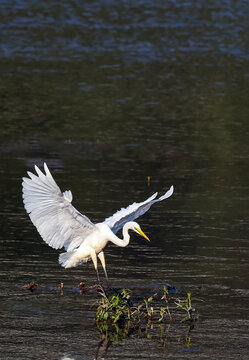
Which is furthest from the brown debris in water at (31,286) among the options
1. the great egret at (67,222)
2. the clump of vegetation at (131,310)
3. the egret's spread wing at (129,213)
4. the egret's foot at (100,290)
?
the egret's spread wing at (129,213)

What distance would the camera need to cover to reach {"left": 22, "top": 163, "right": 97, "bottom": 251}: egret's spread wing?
9.82m

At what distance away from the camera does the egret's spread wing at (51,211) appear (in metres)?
9.82

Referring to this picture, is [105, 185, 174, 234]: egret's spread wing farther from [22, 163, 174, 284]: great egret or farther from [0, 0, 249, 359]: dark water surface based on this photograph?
[0, 0, 249, 359]: dark water surface

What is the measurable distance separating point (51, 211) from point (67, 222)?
11.5 inches

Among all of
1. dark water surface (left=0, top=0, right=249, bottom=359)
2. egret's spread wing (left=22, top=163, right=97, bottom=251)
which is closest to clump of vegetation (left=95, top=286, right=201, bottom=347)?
dark water surface (left=0, top=0, right=249, bottom=359)

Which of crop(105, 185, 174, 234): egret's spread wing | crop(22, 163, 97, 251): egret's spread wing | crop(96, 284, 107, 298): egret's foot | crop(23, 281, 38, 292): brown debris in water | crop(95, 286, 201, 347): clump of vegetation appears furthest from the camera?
crop(105, 185, 174, 234): egret's spread wing

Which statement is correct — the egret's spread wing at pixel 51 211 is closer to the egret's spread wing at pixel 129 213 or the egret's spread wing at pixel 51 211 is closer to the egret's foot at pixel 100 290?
the egret's spread wing at pixel 129 213

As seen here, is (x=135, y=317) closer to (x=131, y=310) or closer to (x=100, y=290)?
(x=131, y=310)

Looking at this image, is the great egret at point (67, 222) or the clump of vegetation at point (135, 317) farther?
the great egret at point (67, 222)

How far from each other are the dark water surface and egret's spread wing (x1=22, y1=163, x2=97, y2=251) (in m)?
0.60

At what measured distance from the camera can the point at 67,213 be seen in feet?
33.0

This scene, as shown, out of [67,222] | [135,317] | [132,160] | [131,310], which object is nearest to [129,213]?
[67,222]

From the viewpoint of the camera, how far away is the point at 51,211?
10031mm

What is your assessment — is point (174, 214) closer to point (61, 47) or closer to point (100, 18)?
point (61, 47)
